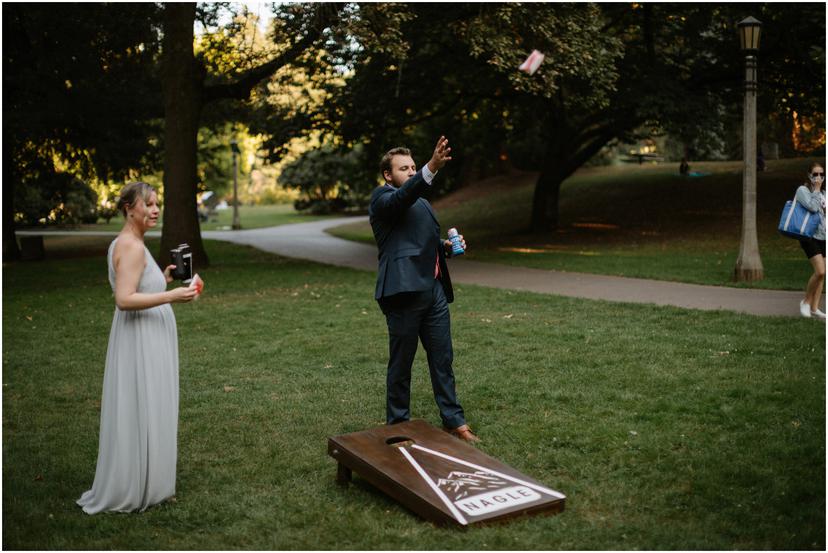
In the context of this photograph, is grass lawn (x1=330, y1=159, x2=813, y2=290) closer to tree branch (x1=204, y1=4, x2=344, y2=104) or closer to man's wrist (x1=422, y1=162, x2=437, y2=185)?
tree branch (x1=204, y1=4, x2=344, y2=104)

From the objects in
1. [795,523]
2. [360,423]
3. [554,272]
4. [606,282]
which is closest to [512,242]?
[554,272]

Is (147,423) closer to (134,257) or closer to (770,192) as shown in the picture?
(134,257)

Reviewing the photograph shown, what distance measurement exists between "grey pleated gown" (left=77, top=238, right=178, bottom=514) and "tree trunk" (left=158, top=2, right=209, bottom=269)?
49.4ft

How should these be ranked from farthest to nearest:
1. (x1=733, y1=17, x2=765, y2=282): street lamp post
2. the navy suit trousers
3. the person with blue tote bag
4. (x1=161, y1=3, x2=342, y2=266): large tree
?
1. (x1=161, y1=3, x2=342, y2=266): large tree
2. (x1=733, y1=17, x2=765, y2=282): street lamp post
3. the person with blue tote bag
4. the navy suit trousers

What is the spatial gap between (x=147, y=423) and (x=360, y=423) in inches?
93.3

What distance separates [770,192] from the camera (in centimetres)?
2973

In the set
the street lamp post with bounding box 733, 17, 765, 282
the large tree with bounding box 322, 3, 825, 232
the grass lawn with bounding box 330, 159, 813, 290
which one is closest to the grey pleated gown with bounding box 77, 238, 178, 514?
the grass lawn with bounding box 330, 159, 813, 290

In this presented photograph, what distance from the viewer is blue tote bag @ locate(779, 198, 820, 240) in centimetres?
1105

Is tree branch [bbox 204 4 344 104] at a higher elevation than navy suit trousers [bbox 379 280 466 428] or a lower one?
higher

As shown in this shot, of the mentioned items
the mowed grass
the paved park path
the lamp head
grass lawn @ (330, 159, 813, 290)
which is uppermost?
the lamp head

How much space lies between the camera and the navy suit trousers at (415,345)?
20.6ft

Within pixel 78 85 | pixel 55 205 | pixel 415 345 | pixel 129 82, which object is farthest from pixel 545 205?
pixel 55 205

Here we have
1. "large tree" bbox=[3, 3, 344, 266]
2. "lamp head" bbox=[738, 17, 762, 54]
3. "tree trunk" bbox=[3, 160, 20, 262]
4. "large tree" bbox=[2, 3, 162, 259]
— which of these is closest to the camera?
"lamp head" bbox=[738, 17, 762, 54]

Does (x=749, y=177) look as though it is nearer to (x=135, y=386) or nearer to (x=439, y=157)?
(x=439, y=157)
